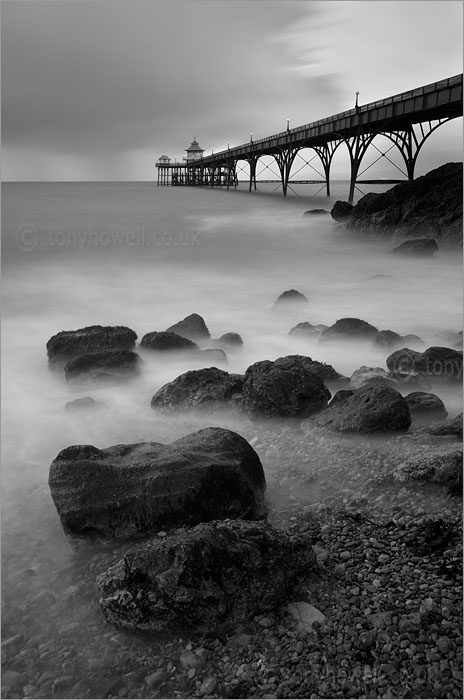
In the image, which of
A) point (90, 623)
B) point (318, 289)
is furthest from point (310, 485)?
point (318, 289)

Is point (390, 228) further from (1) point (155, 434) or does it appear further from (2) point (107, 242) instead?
(1) point (155, 434)

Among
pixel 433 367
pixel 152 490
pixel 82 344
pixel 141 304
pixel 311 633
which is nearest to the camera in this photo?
pixel 311 633

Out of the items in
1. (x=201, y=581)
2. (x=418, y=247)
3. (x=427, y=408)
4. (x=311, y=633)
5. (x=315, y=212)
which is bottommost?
(x=311, y=633)

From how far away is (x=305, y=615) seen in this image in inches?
103

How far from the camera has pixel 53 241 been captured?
1680 cm

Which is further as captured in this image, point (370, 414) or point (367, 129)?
point (367, 129)

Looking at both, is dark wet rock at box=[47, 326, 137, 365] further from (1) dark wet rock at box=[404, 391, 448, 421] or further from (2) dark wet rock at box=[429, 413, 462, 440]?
(2) dark wet rock at box=[429, 413, 462, 440]

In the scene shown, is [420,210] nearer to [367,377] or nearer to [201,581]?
[367,377]

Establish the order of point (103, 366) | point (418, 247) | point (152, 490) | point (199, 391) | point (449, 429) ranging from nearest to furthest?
point (152, 490) → point (449, 429) → point (199, 391) → point (103, 366) → point (418, 247)

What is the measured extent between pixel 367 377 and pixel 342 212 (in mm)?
12952

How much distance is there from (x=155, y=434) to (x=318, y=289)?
7.81 m

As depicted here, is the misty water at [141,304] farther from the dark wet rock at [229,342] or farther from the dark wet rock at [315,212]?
the dark wet rock at [315,212]

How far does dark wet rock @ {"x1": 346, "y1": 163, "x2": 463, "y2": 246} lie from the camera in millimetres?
14000

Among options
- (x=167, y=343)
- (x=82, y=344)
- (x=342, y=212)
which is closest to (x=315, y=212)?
(x=342, y=212)
